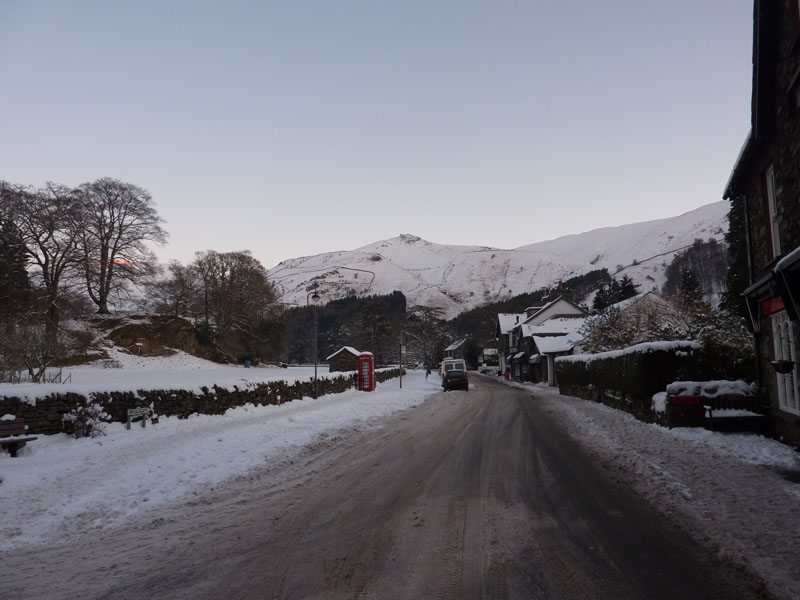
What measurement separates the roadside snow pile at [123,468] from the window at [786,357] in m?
10.3

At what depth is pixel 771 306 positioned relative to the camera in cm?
1045

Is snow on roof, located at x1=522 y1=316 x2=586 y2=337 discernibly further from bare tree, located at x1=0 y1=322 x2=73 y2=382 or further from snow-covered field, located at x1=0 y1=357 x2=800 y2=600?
bare tree, located at x1=0 y1=322 x2=73 y2=382

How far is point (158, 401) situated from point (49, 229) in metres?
25.3

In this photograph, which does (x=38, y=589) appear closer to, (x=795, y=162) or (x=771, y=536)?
(x=771, y=536)

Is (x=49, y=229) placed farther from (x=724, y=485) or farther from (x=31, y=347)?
(x=724, y=485)

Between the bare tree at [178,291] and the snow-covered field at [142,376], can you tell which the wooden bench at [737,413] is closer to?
the snow-covered field at [142,376]

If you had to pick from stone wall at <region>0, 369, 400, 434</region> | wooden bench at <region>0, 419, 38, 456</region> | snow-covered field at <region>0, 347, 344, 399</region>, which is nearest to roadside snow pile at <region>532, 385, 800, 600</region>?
wooden bench at <region>0, 419, 38, 456</region>

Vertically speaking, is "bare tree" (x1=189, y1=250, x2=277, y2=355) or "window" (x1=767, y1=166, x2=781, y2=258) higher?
"bare tree" (x1=189, y1=250, x2=277, y2=355)

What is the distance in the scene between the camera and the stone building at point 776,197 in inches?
358

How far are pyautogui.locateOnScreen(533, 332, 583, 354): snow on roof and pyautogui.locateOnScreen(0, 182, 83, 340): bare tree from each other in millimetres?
37679

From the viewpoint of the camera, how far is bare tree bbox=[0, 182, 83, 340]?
102ft

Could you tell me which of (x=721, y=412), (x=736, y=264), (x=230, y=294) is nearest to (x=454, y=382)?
(x=736, y=264)

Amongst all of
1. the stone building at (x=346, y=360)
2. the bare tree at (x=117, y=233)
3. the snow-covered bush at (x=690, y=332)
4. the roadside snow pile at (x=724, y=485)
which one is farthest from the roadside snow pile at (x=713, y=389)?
the stone building at (x=346, y=360)

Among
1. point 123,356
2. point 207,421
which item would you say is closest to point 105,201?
point 123,356
